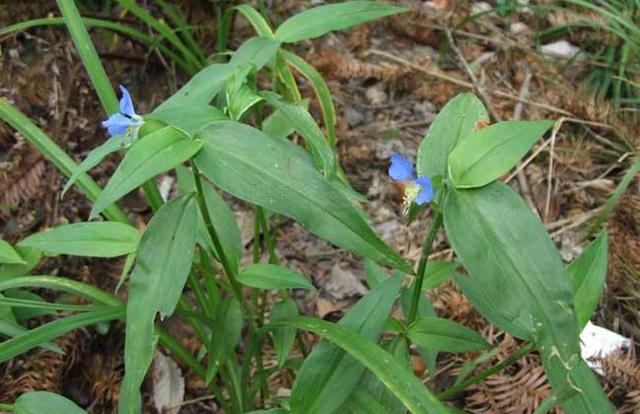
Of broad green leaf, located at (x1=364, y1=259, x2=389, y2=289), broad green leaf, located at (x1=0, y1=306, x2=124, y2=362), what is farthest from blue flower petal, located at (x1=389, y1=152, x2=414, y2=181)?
broad green leaf, located at (x1=0, y1=306, x2=124, y2=362)

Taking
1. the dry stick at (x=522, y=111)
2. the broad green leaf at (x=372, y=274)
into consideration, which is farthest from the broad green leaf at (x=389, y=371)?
the dry stick at (x=522, y=111)

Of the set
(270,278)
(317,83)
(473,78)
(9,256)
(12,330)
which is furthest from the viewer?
(473,78)

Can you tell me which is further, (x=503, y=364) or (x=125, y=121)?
(x=503, y=364)

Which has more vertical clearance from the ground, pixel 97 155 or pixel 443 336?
pixel 97 155

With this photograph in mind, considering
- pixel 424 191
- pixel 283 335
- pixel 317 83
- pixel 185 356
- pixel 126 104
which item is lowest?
pixel 185 356

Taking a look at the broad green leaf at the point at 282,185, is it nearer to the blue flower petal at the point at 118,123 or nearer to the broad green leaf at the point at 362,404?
the blue flower petal at the point at 118,123

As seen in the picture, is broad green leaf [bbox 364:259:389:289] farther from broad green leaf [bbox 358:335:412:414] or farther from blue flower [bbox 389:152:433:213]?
blue flower [bbox 389:152:433:213]

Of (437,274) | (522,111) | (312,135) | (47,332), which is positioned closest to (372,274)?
(437,274)

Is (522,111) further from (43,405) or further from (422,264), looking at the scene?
(43,405)
